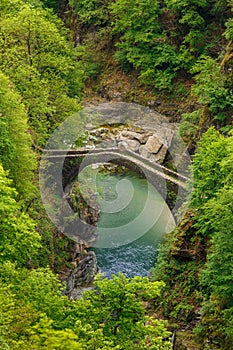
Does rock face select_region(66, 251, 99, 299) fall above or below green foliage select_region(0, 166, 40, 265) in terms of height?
above

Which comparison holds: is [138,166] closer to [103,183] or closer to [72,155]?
[103,183]

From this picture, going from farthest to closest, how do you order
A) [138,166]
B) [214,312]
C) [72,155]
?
[138,166] → [72,155] → [214,312]

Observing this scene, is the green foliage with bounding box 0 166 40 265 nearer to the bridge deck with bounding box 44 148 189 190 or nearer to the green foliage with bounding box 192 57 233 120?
the bridge deck with bounding box 44 148 189 190

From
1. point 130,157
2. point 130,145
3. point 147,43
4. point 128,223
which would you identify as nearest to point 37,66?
point 130,157

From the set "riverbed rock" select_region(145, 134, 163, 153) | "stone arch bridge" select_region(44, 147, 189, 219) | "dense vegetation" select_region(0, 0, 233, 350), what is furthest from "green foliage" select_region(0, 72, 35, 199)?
"riverbed rock" select_region(145, 134, 163, 153)

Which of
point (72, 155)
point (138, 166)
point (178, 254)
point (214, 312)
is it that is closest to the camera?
point (214, 312)

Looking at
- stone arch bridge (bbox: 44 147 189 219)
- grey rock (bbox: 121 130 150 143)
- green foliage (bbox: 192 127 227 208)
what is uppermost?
grey rock (bbox: 121 130 150 143)

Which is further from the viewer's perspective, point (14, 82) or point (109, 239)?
point (109, 239)

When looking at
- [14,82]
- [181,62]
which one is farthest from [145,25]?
[14,82]
